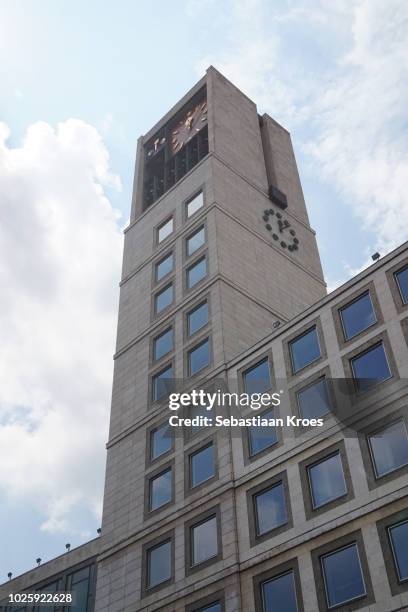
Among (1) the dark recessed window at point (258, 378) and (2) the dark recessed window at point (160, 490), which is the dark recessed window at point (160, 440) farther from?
(1) the dark recessed window at point (258, 378)

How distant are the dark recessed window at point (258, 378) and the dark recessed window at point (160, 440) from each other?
21.1ft

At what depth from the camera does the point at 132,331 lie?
194ft

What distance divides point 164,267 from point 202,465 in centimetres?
2181

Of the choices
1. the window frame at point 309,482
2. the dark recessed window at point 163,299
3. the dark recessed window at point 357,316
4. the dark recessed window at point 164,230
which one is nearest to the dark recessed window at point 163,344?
the dark recessed window at point 163,299

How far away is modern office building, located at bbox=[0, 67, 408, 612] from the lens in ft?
113

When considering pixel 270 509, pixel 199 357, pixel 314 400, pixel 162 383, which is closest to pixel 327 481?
pixel 270 509

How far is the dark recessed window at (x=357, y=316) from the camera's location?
133ft

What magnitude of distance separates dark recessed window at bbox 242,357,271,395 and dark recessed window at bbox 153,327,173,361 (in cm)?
950

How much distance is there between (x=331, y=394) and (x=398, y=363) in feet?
13.8

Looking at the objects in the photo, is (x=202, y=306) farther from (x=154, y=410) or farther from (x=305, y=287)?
(x=305, y=287)

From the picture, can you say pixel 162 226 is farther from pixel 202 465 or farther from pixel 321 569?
pixel 321 569

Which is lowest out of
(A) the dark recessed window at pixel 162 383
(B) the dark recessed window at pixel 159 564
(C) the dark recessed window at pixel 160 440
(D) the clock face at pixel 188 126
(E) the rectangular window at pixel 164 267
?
(B) the dark recessed window at pixel 159 564

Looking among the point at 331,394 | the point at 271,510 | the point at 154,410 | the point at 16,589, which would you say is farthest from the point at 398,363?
the point at 16,589

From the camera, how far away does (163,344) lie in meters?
54.9
